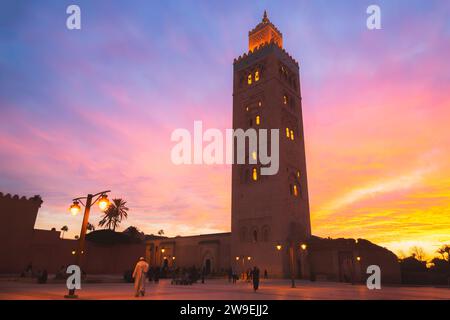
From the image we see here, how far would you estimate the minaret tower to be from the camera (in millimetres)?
37616

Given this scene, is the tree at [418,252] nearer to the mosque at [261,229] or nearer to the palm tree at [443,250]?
the palm tree at [443,250]

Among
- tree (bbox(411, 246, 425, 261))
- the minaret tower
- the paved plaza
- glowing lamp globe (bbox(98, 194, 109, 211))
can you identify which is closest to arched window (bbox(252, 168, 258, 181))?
the minaret tower

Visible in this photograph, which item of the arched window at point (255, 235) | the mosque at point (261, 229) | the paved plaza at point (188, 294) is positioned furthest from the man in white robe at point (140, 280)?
the arched window at point (255, 235)

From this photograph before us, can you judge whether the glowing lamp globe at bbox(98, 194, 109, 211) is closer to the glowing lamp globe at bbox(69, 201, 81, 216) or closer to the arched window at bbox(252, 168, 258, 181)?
the glowing lamp globe at bbox(69, 201, 81, 216)

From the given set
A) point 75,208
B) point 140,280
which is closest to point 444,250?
point 140,280

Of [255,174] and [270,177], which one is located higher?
[255,174]

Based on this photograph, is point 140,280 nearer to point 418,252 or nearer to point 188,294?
point 188,294

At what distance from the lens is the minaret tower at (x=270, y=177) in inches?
1481

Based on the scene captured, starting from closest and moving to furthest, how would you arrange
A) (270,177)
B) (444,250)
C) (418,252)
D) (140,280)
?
(140,280) → (270,177) → (444,250) → (418,252)

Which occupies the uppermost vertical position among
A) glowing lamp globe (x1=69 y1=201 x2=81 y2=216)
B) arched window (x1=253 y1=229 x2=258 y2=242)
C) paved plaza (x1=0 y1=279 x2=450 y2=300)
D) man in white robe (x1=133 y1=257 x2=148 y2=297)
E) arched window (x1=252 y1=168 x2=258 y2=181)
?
arched window (x1=252 y1=168 x2=258 y2=181)

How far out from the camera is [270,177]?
40188 mm

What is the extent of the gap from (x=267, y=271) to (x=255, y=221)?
620 centimetres

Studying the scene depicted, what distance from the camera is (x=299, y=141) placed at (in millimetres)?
45906
